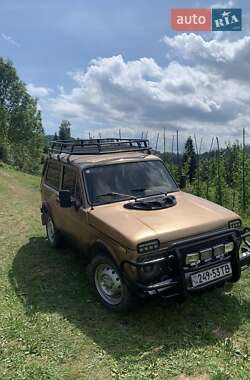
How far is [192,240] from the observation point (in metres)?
4.35

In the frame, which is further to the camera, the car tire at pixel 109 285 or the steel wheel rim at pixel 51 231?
the steel wheel rim at pixel 51 231

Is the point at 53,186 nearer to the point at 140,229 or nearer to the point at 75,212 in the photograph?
the point at 75,212

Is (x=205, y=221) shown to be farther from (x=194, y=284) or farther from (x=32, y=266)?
(x=32, y=266)

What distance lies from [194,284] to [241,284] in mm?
1533

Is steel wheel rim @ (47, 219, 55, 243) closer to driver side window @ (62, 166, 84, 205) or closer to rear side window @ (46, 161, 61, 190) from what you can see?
rear side window @ (46, 161, 61, 190)

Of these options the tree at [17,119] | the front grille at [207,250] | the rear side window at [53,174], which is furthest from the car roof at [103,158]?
the tree at [17,119]

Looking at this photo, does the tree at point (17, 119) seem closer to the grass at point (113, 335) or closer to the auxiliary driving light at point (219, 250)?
the grass at point (113, 335)

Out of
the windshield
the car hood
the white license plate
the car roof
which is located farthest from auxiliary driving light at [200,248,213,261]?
the car roof

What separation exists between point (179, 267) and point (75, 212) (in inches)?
87.2

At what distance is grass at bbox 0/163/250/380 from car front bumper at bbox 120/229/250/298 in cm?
50

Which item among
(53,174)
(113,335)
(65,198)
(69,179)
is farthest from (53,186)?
(113,335)

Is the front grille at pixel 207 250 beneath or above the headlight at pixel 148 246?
beneath

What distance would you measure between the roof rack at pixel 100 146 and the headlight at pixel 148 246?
9.11 feet

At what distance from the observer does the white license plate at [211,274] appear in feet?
14.0
